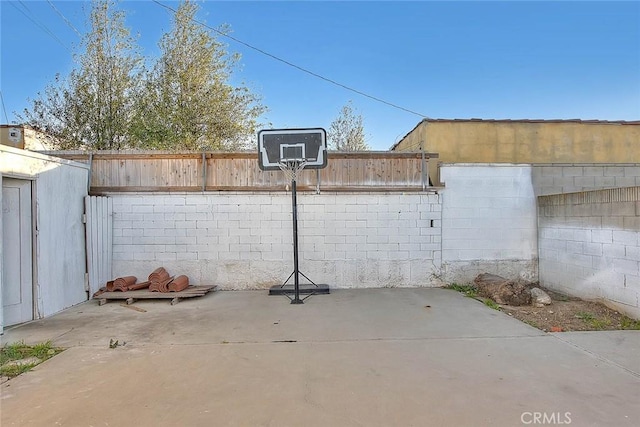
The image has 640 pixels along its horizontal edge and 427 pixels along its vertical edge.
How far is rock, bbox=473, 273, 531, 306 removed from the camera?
5.91 m

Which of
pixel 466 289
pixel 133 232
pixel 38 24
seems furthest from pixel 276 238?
pixel 38 24

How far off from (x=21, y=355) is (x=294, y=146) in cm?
491

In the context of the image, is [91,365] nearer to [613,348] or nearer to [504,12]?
[613,348]

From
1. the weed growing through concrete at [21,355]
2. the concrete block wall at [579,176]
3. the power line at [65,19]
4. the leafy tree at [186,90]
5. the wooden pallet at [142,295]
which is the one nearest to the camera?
the weed growing through concrete at [21,355]

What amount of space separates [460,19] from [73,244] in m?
9.96

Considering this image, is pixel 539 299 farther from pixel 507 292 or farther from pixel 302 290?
pixel 302 290

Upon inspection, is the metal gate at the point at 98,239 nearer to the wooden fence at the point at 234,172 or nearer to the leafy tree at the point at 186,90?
the wooden fence at the point at 234,172

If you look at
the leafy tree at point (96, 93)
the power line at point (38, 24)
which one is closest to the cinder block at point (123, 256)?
the leafy tree at point (96, 93)

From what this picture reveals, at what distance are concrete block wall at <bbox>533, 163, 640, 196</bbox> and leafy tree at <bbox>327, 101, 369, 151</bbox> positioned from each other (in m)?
10.9

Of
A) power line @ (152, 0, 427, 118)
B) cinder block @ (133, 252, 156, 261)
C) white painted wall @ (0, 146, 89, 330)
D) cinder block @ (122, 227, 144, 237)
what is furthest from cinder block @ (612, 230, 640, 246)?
white painted wall @ (0, 146, 89, 330)

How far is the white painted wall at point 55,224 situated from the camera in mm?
5149

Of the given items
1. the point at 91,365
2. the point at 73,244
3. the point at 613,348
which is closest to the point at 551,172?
the point at 613,348

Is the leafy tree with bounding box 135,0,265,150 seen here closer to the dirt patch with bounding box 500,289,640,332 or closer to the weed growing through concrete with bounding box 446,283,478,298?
the weed growing through concrete with bounding box 446,283,478,298

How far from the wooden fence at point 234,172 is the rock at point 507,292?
234 centimetres
